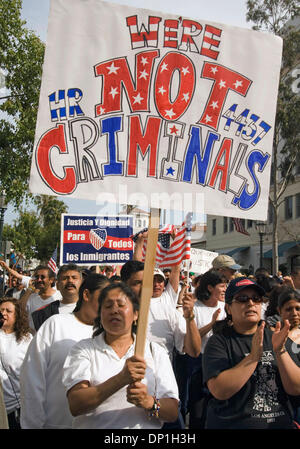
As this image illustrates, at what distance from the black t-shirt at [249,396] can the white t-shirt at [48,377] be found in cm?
95

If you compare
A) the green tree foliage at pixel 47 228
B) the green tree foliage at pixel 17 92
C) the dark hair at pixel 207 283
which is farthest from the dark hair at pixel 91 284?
the green tree foliage at pixel 47 228

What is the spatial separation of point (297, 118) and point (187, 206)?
68.5 ft

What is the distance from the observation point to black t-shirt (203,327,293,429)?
281 cm

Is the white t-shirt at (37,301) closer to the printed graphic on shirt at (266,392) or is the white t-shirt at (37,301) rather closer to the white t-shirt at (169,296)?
the white t-shirt at (169,296)

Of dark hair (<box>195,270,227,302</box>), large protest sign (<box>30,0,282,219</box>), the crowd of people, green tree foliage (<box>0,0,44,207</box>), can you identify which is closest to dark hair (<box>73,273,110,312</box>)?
the crowd of people

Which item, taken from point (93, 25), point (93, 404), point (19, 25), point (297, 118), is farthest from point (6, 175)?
point (297, 118)

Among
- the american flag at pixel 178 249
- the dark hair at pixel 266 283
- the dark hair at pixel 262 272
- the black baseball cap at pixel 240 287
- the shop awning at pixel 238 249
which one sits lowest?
the black baseball cap at pixel 240 287

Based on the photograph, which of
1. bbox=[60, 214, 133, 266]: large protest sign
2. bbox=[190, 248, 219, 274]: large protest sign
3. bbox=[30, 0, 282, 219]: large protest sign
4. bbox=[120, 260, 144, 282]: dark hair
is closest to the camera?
bbox=[30, 0, 282, 219]: large protest sign

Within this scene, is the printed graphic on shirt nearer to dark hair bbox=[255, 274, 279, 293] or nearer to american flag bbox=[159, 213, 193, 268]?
dark hair bbox=[255, 274, 279, 293]

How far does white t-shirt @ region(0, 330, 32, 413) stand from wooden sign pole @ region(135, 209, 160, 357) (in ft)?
6.36

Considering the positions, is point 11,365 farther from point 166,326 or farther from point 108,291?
point 108,291

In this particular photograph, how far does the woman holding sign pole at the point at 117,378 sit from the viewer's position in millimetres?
2434

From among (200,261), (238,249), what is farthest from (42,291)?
(238,249)

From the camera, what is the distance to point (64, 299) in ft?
14.7
